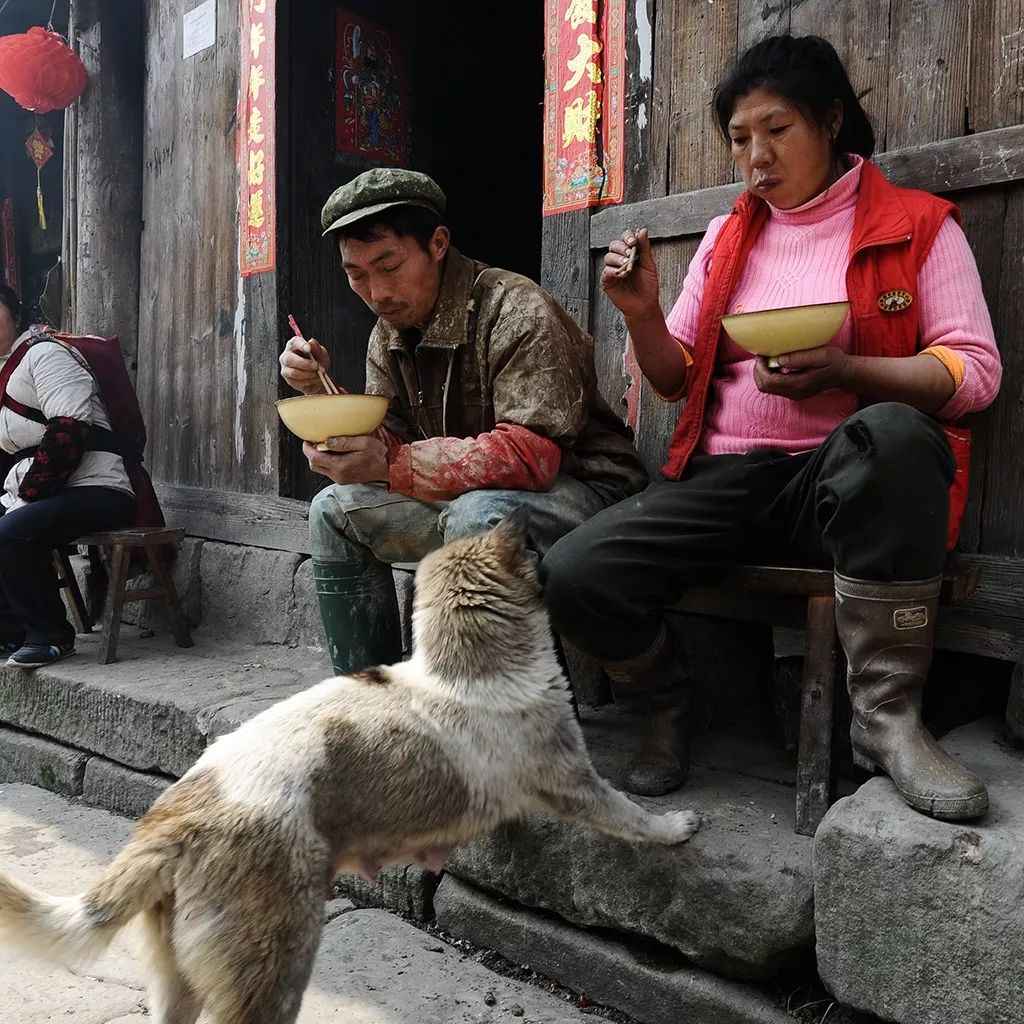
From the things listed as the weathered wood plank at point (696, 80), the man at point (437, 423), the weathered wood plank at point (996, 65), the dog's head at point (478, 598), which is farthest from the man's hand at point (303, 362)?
the weathered wood plank at point (996, 65)

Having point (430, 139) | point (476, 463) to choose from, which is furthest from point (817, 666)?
point (430, 139)

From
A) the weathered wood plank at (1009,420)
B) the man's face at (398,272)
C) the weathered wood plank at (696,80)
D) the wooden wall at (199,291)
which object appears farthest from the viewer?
the wooden wall at (199,291)

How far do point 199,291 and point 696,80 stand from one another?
3193mm

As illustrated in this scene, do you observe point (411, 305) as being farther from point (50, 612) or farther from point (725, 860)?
point (50, 612)

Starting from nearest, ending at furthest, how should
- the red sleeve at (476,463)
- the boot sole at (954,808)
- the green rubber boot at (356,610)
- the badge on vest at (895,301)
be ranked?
the boot sole at (954,808) → the badge on vest at (895,301) → the red sleeve at (476,463) → the green rubber boot at (356,610)

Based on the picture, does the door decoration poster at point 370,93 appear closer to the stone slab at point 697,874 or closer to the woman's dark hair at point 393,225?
the woman's dark hair at point 393,225

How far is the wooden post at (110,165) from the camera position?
554 centimetres

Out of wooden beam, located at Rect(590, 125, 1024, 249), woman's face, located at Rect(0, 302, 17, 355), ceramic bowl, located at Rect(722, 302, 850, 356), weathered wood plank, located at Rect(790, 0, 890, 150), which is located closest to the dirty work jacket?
wooden beam, located at Rect(590, 125, 1024, 249)

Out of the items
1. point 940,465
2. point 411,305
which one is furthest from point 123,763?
point 940,465

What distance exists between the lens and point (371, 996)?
237cm

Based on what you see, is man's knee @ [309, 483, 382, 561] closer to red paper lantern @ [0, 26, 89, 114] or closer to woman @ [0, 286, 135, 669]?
woman @ [0, 286, 135, 669]

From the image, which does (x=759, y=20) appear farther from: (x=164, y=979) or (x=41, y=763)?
(x=41, y=763)

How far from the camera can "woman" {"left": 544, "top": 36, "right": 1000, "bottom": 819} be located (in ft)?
6.38

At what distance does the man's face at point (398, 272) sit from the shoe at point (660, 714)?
1289 mm
